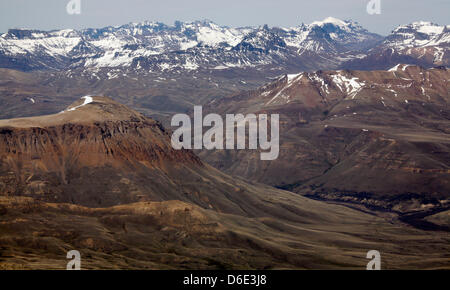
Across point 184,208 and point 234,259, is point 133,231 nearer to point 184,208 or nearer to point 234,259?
point 184,208

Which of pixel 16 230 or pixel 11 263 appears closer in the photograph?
pixel 11 263

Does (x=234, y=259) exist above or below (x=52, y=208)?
below
